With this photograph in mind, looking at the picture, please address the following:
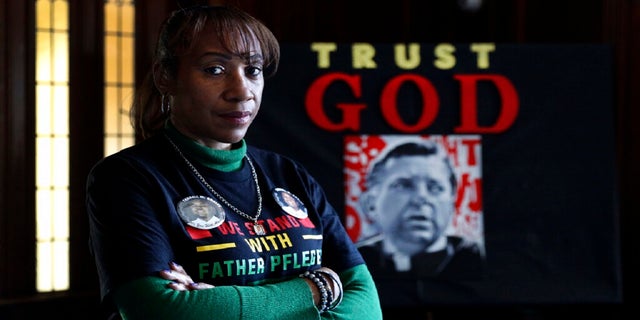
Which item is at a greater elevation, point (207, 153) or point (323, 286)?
point (207, 153)

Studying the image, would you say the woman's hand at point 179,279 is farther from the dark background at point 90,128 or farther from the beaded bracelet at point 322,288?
the dark background at point 90,128

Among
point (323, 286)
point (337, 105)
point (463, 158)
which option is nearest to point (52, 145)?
point (337, 105)

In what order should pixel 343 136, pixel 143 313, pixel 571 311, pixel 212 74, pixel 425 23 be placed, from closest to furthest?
pixel 143 313
pixel 212 74
pixel 343 136
pixel 571 311
pixel 425 23

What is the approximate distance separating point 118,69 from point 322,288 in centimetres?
255

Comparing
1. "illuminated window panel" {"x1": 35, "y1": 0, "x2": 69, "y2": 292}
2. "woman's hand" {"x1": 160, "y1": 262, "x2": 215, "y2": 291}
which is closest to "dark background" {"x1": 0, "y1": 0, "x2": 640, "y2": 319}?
"illuminated window panel" {"x1": 35, "y1": 0, "x2": 69, "y2": 292}

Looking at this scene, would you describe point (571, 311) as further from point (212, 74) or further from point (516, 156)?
→ point (212, 74)

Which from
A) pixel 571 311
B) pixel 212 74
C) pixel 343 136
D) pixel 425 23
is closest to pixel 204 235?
pixel 212 74

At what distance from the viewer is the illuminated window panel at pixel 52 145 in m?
3.53

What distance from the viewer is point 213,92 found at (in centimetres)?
136

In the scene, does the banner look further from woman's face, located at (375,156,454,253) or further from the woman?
the woman

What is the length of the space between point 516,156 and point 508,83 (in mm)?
276

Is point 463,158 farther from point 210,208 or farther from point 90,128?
point 210,208

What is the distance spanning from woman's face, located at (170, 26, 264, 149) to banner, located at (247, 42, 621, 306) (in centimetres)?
166

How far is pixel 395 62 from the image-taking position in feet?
10.2
